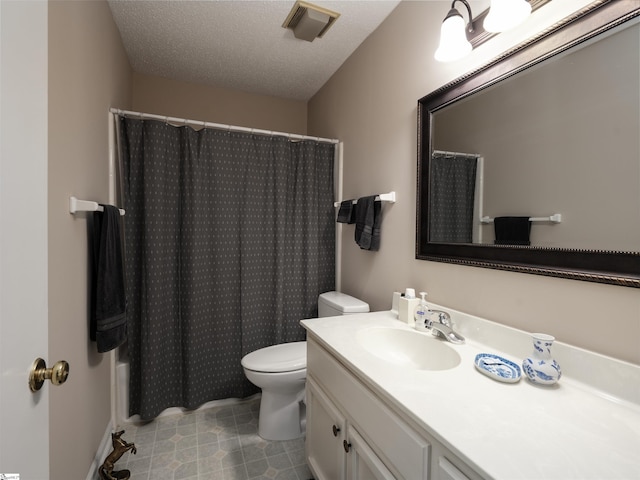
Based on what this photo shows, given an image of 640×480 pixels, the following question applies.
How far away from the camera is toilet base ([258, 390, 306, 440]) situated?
1.75 metres

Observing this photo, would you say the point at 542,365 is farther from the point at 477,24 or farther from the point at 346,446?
the point at 477,24

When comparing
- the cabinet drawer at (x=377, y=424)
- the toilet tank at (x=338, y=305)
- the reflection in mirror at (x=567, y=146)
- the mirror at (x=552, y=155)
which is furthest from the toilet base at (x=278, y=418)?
the reflection in mirror at (x=567, y=146)

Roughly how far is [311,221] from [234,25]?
132 centimetres

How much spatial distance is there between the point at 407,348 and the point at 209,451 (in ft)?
4.19

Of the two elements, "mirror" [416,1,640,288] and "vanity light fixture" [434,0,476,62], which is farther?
"vanity light fixture" [434,0,476,62]

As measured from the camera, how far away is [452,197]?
1315mm

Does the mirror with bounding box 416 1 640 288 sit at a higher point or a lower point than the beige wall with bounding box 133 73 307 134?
lower

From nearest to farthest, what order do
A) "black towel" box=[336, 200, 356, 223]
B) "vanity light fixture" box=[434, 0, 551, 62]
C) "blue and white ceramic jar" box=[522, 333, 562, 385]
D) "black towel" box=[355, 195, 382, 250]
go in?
"blue and white ceramic jar" box=[522, 333, 562, 385] < "vanity light fixture" box=[434, 0, 551, 62] < "black towel" box=[355, 195, 382, 250] < "black towel" box=[336, 200, 356, 223]

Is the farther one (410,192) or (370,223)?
(370,223)

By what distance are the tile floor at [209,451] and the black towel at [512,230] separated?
57.4 inches

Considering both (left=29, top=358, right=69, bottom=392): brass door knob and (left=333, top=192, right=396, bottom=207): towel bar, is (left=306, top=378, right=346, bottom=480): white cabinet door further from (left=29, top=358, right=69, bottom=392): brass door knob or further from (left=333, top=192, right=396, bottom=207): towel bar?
(left=333, top=192, right=396, bottom=207): towel bar

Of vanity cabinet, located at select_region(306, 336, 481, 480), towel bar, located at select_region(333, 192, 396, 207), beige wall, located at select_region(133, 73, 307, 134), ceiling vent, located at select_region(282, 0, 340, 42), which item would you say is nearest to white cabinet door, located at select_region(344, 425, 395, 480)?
vanity cabinet, located at select_region(306, 336, 481, 480)

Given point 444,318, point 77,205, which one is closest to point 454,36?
point 444,318

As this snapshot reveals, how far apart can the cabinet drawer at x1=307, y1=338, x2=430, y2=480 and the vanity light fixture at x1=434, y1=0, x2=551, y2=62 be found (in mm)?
1251
